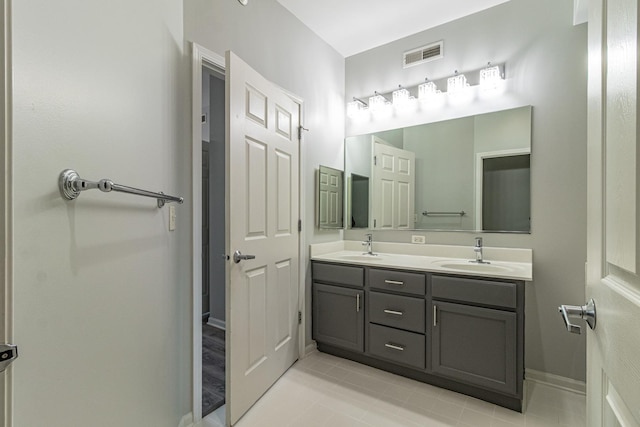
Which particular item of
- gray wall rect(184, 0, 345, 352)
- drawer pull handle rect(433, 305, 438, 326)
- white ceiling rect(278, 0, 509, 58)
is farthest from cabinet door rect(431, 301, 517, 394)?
white ceiling rect(278, 0, 509, 58)

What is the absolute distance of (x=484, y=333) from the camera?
1780 millimetres

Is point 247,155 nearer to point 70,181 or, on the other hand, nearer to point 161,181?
point 161,181

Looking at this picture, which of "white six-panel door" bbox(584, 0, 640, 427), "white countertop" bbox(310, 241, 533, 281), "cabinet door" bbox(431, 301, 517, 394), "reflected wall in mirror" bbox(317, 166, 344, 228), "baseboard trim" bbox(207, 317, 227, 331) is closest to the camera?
"white six-panel door" bbox(584, 0, 640, 427)

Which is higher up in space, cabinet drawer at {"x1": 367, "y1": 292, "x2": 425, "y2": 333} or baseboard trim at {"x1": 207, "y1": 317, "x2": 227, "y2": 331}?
cabinet drawer at {"x1": 367, "y1": 292, "x2": 425, "y2": 333}

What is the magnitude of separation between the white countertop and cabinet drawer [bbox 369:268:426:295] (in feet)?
0.17

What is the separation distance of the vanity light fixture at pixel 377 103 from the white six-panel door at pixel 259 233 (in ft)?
2.97

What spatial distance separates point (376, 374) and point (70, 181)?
2172 mm

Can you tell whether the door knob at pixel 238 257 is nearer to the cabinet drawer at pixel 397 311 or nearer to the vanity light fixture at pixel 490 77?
the cabinet drawer at pixel 397 311

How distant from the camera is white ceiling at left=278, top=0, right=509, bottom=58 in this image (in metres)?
2.23

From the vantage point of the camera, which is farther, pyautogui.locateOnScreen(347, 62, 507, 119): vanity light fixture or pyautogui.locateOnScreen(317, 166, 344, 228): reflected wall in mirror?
pyautogui.locateOnScreen(317, 166, 344, 228): reflected wall in mirror

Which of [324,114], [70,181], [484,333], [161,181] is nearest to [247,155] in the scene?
[161,181]

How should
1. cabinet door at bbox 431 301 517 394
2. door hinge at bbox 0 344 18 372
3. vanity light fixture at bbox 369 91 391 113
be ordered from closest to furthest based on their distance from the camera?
door hinge at bbox 0 344 18 372 < cabinet door at bbox 431 301 517 394 < vanity light fixture at bbox 369 91 391 113

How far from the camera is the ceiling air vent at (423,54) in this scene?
2.52 meters

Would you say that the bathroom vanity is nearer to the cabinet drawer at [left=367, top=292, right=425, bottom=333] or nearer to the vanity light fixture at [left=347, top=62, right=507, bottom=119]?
the cabinet drawer at [left=367, top=292, right=425, bottom=333]
